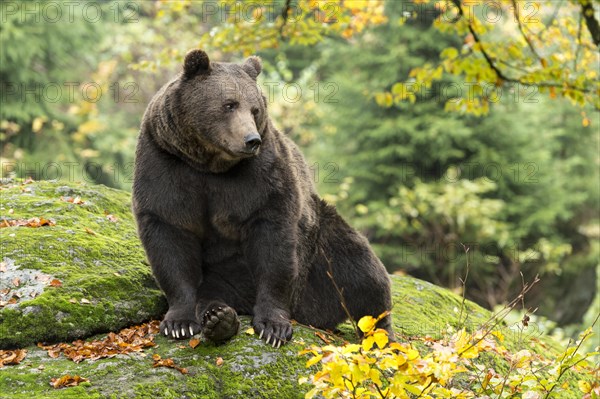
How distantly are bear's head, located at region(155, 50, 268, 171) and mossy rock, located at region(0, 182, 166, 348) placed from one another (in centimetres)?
113

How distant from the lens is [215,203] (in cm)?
473

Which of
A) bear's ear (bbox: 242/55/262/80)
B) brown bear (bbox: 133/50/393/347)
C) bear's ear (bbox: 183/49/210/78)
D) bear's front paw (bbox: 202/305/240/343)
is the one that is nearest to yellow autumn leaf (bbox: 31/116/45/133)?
brown bear (bbox: 133/50/393/347)

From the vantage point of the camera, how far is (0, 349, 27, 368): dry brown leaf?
418 cm

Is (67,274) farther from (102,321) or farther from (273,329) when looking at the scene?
(273,329)

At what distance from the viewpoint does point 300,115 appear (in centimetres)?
2311

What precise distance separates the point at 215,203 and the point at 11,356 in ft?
4.91

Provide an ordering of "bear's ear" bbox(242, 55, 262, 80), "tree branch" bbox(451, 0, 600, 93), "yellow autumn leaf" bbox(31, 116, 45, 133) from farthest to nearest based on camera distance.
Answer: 1. "yellow autumn leaf" bbox(31, 116, 45, 133)
2. "tree branch" bbox(451, 0, 600, 93)
3. "bear's ear" bbox(242, 55, 262, 80)

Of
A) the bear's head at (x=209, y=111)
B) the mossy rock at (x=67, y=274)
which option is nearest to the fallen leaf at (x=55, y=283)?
the mossy rock at (x=67, y=274)

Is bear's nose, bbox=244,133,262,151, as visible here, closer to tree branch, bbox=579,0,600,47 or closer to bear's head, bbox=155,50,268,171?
bear's head, bbox=155,50,268,171

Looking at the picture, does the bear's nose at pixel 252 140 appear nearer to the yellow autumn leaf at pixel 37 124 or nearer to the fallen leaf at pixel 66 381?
the fallen leaf at pixel 66 381

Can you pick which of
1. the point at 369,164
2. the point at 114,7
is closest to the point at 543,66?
the point at 369,164

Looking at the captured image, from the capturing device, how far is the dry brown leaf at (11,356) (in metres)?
4.18

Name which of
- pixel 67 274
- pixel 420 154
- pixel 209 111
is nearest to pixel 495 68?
pixel 209 111

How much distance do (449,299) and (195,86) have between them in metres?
3.76
